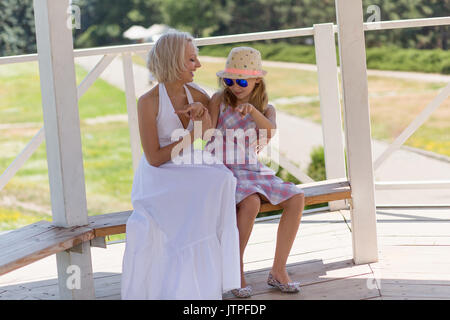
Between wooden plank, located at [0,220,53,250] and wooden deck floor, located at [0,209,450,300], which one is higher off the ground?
wooden plank, located at [0,220,53,250]

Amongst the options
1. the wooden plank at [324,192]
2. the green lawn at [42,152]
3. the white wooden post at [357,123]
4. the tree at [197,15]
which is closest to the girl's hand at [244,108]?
the wooden plank at [324,192]

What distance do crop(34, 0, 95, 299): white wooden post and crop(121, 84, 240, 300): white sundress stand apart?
22 centimetres

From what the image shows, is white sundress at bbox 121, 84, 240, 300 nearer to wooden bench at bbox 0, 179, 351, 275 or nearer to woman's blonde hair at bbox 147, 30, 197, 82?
wooden bench at bbox 0, 179, 351, 275

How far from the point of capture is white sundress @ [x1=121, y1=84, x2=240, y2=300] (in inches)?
91.4

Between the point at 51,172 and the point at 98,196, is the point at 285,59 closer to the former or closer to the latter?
the point at 98,196

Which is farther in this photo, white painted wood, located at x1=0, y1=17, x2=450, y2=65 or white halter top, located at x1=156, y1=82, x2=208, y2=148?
white painted wood, located at x1=0, y1=17, x2=450, y2=65

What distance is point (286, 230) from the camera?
2.62 meters

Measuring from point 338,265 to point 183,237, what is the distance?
87 centimetres

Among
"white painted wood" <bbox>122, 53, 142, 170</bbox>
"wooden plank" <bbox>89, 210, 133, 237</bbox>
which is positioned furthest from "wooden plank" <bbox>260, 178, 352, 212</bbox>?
"white painted wood" <bbox>122, 53, 142, 170</bbox>

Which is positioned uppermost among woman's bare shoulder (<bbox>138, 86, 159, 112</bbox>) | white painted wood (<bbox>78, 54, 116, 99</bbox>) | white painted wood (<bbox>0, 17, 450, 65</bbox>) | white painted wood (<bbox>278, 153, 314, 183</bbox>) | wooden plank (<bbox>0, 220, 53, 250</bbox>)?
white painted wood (<bbox>0, 17, 450, 65</bbox>)

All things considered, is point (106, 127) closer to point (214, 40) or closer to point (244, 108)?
point (214, 40)

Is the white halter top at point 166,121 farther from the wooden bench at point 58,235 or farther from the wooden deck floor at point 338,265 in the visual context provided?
the wooden deck floor at point 338,265

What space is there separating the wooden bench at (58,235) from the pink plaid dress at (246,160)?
8cm

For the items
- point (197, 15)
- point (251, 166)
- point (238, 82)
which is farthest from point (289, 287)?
point (197, 15)
